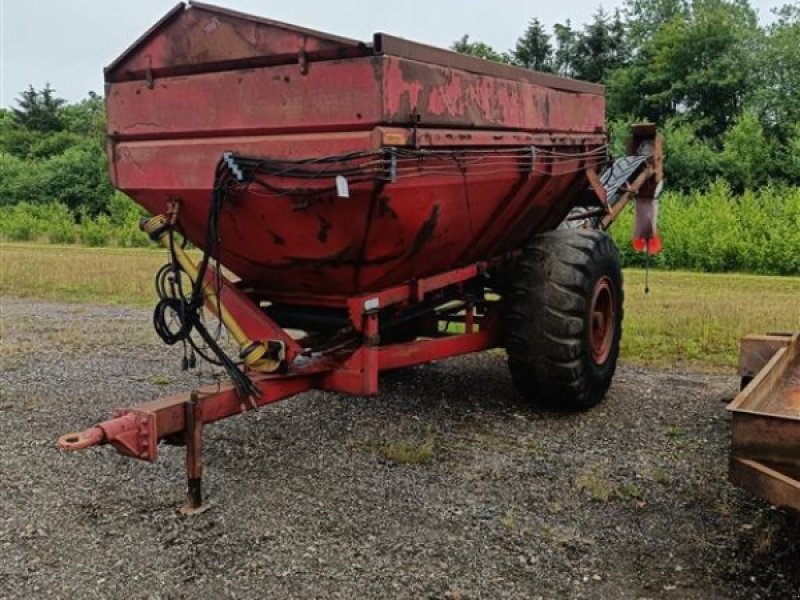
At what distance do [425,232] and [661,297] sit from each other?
330 inches

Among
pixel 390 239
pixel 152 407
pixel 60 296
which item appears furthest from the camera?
pixel 60 296

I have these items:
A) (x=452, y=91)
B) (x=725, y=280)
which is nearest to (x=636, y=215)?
(x=452, y=91)

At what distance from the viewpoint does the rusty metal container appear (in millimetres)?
4254

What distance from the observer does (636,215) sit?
342 inches

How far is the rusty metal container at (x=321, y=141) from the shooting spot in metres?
4.25

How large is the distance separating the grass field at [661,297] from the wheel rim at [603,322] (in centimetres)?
163

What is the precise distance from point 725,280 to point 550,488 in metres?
11.9

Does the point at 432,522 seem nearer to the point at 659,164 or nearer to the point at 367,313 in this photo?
the point at 367,313

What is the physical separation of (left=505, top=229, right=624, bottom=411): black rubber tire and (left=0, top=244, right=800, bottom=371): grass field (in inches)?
86.2

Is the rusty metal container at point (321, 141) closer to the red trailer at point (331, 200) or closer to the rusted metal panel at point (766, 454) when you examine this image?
the red trailer at point (331, 200)

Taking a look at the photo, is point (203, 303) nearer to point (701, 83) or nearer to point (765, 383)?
point (765, 383)

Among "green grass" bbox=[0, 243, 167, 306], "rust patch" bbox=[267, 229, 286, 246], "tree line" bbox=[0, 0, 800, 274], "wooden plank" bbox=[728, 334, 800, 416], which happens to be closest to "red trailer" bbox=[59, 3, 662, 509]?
"rust patch" bbox=[267, 229, 286, 246]

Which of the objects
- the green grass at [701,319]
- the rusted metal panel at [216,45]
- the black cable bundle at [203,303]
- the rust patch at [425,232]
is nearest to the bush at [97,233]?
the green grass at [701,319]

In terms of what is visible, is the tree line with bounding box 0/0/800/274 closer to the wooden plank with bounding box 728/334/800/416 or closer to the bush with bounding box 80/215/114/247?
the bush with bounding box 80/215/114/247
